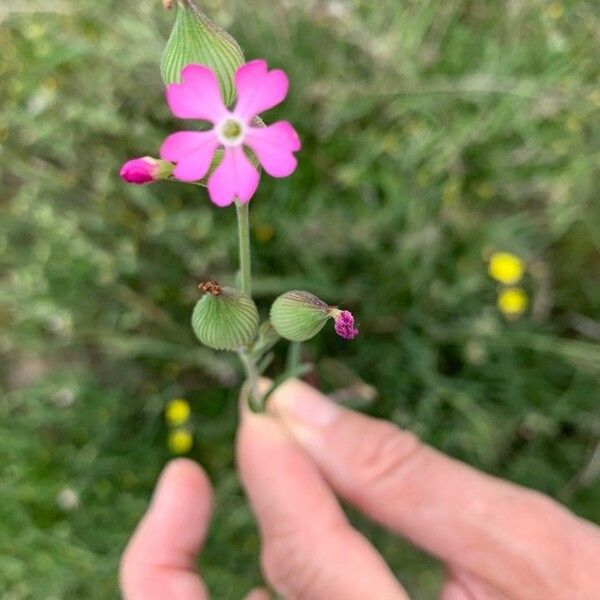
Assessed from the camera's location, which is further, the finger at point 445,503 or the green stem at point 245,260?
Result: the finger at point 445,503

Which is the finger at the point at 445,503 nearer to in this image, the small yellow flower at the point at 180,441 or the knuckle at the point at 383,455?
the knuckle at the point at 383,455

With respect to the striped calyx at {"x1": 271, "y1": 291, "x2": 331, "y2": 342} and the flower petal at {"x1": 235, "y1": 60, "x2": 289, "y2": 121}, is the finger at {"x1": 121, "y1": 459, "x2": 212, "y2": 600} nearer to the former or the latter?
the striped calyx at {"x1": 271, "y1": 291, "x2": 331, "y2": 342}

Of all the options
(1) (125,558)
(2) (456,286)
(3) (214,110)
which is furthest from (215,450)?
(3) (214,110)

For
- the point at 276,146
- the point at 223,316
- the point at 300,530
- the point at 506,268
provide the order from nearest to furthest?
the point at 276,146
the point at 223,316
the point at 300,530
the point at 506,268

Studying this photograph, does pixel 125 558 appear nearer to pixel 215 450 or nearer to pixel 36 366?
pixel 215 450

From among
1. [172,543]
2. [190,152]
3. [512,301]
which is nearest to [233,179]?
[190,152]

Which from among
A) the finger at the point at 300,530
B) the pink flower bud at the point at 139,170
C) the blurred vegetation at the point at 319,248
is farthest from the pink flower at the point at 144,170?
the blurred vegetation at the point at 319,248

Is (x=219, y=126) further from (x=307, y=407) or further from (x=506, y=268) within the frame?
(x=506, y=268)
